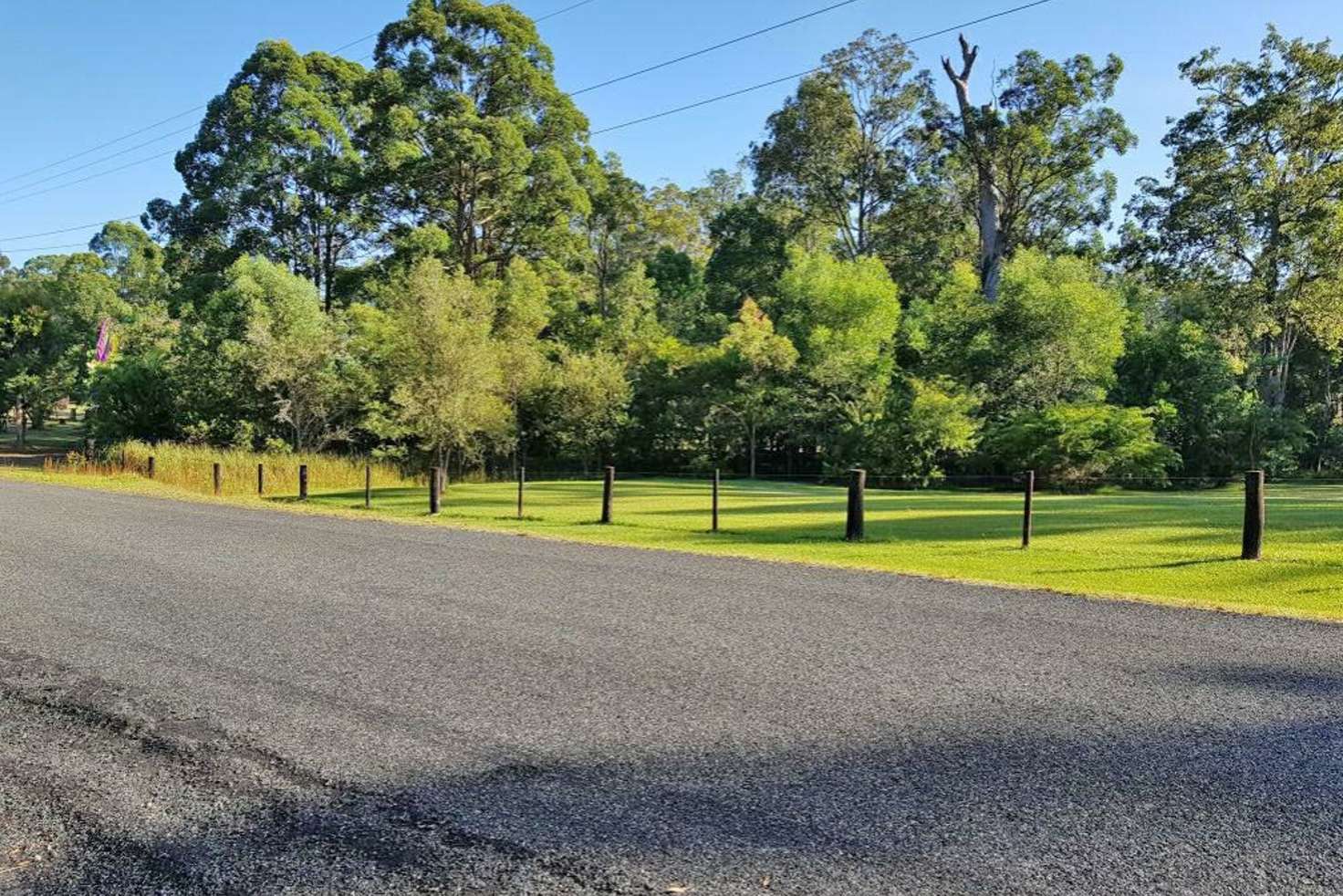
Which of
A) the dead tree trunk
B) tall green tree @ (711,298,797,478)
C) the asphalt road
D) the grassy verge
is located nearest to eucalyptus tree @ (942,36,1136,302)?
the dead tree trunk

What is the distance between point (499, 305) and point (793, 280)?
1138 centimetres

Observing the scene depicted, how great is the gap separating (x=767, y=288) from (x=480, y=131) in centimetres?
1489

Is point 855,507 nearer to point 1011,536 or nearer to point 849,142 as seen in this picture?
point 1011,536

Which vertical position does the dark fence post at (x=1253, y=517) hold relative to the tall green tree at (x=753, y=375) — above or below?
below

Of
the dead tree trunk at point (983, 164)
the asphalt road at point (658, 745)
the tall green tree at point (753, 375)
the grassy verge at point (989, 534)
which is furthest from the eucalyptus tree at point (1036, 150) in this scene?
the asphalt road at point (658, 745)

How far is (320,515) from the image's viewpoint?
16.4 metres

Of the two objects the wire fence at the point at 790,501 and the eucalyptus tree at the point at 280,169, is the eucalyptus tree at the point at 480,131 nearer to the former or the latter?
the eucalyptus tree at the point at 280,169

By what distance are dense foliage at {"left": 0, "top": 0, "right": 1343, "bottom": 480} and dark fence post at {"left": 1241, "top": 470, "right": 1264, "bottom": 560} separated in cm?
1649

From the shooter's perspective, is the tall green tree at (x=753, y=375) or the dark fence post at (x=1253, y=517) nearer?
→ the dark fence post at (x=1253, y=517)

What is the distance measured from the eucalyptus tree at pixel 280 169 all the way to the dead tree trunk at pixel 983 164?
1024 inches

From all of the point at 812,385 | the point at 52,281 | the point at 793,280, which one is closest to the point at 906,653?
the point at 812,385

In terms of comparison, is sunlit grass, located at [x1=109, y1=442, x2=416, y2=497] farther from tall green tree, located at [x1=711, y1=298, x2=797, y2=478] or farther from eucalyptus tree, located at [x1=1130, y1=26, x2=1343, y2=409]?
eucalyptus tree, located at [x1=1130, y1=26, x2=1343, y2=409]

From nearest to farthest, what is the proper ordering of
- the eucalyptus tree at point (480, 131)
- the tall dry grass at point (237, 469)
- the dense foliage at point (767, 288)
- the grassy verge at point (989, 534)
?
the grassy verge at point (989, 534) → the tall dry grass at point (237, 469) → the dense foliage at point (767, 288) → the eucalyptus tree at point (480, 131)

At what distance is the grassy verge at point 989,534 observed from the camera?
880 cm
